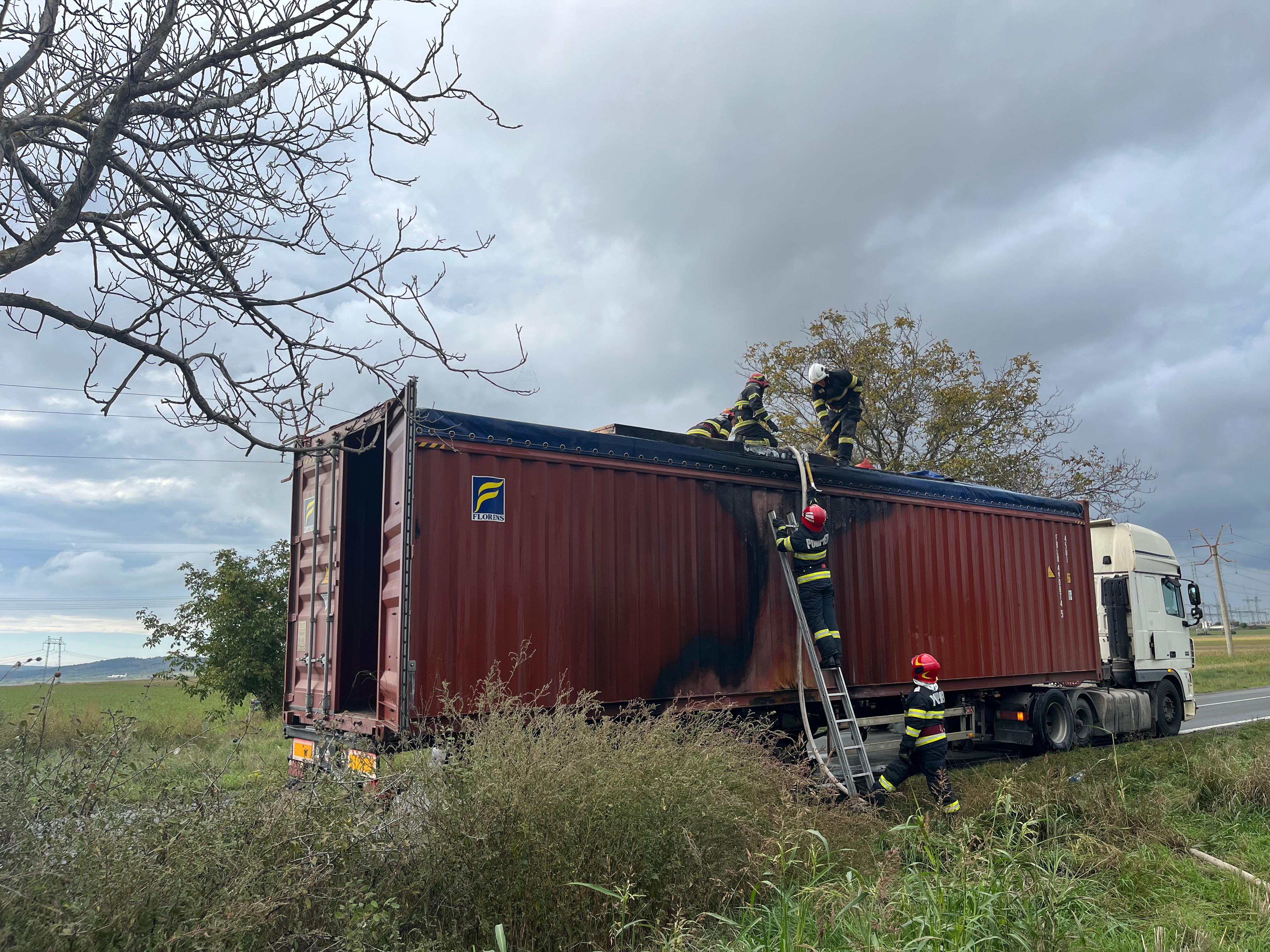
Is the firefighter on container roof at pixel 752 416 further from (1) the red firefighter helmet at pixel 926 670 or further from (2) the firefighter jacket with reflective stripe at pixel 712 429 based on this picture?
(1) the red firefighter helmet at pixel 926 670

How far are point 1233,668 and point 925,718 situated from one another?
30.9 meters

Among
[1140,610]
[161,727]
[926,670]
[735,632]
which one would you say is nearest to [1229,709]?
[1140,610]

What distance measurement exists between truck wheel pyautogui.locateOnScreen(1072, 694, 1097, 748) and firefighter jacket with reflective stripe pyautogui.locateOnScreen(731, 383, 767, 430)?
5.55 metres

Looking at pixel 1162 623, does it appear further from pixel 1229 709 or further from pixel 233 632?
pixel 233 632

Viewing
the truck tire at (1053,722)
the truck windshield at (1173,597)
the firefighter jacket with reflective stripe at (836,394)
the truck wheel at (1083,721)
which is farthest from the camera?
the truck windshield at (1173,597)

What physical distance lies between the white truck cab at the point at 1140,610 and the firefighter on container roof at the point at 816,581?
239 inches

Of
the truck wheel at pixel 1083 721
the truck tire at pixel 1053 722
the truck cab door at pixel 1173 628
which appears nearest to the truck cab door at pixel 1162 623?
the truck cab door at pixel 1173 628

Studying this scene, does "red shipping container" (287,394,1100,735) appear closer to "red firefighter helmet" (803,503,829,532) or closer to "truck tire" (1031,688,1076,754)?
"red firefighter helmet" (803,503,829,532)

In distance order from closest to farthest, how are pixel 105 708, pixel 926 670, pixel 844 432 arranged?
pixel 105 708, pixel 926 670, pixel 844 432

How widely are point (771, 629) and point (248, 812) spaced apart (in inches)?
189

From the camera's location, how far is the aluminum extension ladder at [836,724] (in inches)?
279

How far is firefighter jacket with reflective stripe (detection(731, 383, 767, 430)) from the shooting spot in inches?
357

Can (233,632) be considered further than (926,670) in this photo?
Yes

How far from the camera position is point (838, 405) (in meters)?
9.17
